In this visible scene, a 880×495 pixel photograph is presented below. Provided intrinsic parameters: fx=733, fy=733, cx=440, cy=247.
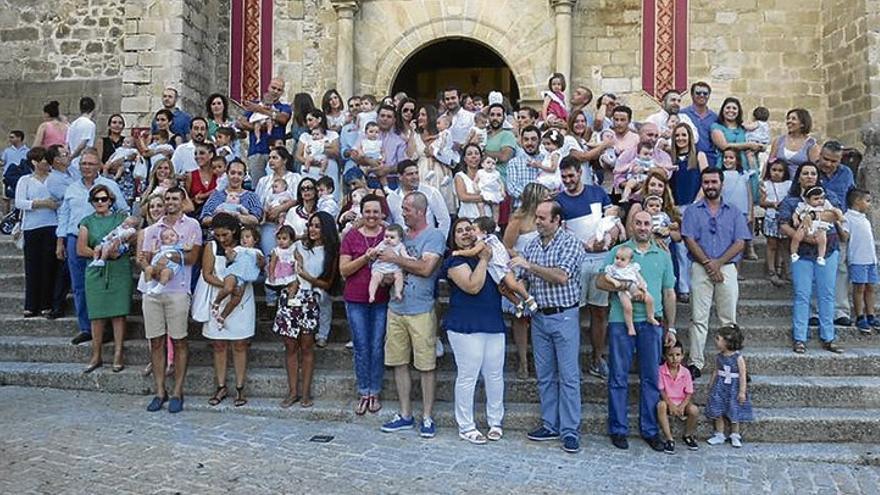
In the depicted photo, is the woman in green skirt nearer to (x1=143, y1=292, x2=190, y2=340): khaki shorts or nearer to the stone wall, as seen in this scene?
(x1=143, y1=292, x2=190, y2=340): khaki shorts

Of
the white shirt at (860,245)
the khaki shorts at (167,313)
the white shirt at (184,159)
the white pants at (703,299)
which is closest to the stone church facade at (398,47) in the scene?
the white shirt at (184,159)

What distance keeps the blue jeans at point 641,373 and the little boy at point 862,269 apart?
2491mm

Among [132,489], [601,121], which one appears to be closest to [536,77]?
[601,121]

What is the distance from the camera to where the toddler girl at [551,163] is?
266 inches

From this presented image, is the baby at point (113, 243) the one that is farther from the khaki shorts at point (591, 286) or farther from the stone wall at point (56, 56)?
the stone wall at point (56, 56)

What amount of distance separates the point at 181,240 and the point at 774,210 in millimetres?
5711

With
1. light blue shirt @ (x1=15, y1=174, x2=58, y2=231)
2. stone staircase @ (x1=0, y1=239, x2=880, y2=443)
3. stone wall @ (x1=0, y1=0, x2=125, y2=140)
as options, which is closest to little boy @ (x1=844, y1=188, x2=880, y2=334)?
stone staircase @ (x1=0, y1=239, x2=880, y2=443)

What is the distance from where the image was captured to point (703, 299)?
611 cm

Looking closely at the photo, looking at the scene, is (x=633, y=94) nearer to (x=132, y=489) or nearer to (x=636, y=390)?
(x=636, y=390)

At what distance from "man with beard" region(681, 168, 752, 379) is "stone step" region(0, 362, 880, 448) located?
720mm

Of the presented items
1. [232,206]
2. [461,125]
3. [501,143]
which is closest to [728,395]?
[501,143]

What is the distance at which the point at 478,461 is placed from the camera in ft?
16.8

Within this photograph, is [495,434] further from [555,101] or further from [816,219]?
[555,101]

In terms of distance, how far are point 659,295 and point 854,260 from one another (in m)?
2.43
